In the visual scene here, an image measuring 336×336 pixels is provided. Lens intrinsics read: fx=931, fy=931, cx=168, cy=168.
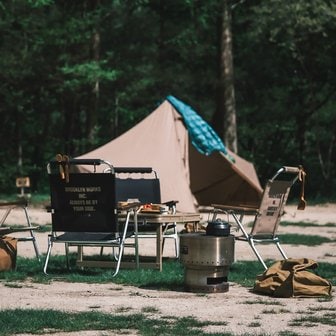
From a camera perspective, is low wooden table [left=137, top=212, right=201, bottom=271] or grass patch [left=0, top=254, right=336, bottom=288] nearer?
grass patch [left=0, top=254, right=336, bottom=288]

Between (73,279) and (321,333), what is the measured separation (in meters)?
2.91

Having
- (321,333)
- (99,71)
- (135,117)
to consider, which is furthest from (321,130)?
(321,333)

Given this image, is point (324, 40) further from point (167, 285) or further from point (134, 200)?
point (167, 285)

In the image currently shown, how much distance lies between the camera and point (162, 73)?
1102 inches

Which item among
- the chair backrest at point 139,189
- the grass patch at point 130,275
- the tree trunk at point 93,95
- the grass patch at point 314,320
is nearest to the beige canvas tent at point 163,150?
the chair backrest at point 139,189

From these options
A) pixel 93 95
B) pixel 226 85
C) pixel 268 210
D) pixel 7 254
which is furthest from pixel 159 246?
pixel 93 95

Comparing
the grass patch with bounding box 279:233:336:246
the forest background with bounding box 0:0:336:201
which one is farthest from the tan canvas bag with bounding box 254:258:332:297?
the forest background with bounding box 0:0:336:201

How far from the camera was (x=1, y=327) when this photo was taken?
16.9 ft

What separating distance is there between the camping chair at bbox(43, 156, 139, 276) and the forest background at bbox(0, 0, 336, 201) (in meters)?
15.4

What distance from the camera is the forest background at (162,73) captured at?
992 inches

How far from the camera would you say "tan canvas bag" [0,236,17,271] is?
7961mm

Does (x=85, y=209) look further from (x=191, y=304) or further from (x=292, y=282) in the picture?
(x=292, y=282)

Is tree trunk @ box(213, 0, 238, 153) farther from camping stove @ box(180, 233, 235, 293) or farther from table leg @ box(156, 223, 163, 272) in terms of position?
camping stove @ box(180, 233, 235, 293)

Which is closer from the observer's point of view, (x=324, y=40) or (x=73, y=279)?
(x=73, y=279)
